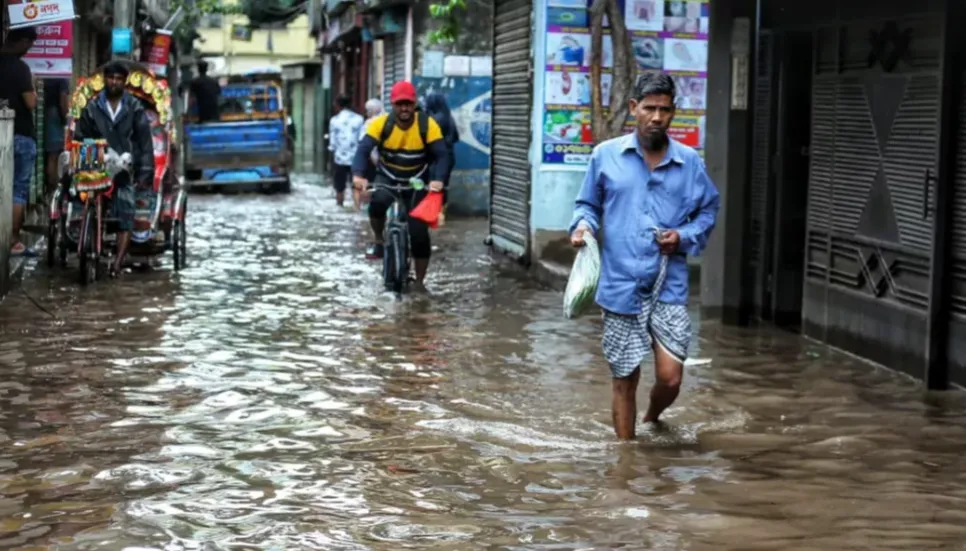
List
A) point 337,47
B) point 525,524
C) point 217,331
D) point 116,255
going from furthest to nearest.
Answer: point 337,47
point 116,255
point 217,331
point 525,524

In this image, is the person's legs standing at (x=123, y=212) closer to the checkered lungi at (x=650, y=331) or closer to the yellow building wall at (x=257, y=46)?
the checkered lungi at (x=650, y=331)

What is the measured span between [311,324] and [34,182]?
9.84 meters

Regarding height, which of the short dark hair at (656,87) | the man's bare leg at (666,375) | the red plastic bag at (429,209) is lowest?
the man's bare leg at (666,375)

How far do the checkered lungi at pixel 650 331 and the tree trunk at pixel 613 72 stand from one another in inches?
304

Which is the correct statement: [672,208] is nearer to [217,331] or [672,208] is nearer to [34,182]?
[217,331]

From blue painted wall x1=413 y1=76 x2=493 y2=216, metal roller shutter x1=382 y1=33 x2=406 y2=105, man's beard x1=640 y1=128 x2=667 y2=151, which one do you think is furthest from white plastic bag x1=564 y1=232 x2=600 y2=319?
metal roller shutter x1=382 y1=33 x2=406 y2=105

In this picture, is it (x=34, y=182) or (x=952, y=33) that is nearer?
(x=952, y=33)

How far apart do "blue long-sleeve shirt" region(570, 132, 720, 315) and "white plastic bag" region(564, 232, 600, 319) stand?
8cm

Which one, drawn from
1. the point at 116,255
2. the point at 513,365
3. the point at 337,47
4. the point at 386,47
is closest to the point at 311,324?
the point at 513,365

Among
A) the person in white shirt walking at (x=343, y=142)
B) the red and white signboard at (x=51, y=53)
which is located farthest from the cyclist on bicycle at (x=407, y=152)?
the person in white shirt walking at (x=343, y=142)

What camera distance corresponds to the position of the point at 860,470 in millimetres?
7094

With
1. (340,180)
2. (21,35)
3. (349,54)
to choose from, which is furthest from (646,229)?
(349,54)

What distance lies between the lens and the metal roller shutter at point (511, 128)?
16.7m

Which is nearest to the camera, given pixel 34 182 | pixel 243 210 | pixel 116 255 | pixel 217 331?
pixel 217 331
